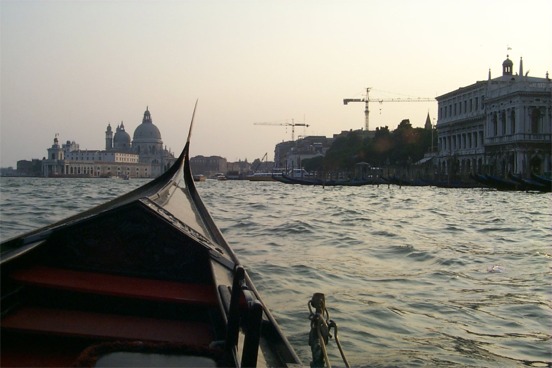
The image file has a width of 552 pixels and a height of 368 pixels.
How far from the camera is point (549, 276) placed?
10.3 feet

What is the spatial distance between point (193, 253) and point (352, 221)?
512cm

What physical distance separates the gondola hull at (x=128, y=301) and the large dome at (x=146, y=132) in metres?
61.1

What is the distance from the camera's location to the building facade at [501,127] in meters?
20.0

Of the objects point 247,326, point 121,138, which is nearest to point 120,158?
point 121,138

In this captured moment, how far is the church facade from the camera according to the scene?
181 ft

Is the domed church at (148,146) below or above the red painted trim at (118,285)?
above

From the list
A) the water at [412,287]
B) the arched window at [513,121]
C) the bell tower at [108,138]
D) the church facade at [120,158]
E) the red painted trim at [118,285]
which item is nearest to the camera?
the red painted trim at [118,285]

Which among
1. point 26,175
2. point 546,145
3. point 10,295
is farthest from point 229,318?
point 26,175

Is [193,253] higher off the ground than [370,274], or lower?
higher

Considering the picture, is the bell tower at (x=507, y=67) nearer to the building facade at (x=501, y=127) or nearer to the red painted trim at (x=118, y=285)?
the building facade at (x=501, y=127)

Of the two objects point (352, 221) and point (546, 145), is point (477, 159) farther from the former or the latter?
point (352, 221)

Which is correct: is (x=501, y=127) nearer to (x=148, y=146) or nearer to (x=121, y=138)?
(x=148, y=146)

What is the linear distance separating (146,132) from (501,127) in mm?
45291

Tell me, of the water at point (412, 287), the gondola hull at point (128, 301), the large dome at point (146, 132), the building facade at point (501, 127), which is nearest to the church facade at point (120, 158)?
the large dome at point (146, 132)
